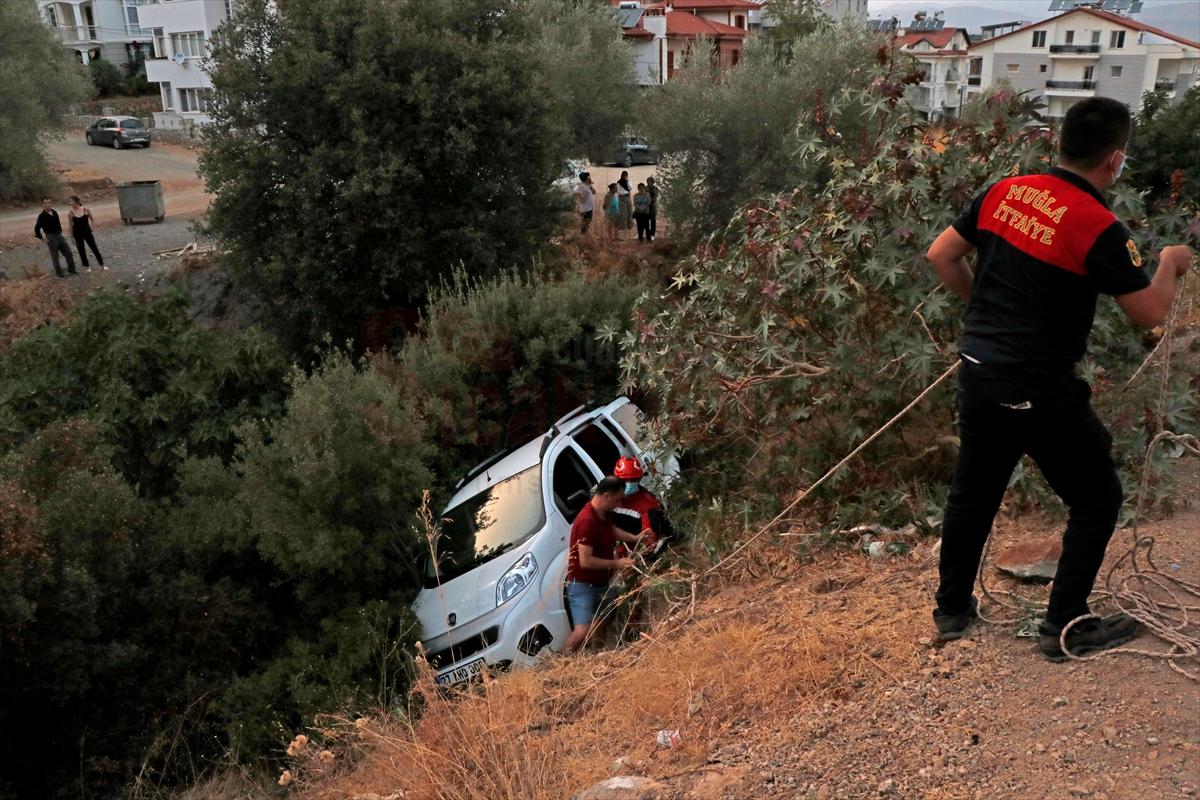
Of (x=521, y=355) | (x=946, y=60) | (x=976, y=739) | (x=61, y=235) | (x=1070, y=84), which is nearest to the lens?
(x=976, y=739)

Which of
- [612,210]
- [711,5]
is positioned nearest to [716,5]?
[711,5]

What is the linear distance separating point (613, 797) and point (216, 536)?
18.6 ft

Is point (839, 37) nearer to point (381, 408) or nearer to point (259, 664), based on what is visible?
point (381, 408)

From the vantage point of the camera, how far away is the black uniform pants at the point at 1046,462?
328 centimetres

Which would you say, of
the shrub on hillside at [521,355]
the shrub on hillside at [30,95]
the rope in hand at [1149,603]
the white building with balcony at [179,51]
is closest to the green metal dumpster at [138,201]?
the shrub on hillside at [30,95]

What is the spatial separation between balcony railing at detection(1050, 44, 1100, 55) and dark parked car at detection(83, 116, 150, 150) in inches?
2632

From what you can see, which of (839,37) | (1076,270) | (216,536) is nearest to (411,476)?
(216,536)

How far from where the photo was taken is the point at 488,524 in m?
7.65

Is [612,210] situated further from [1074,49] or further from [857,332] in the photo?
[1074,49]

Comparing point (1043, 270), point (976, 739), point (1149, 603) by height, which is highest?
point (1043, 270)

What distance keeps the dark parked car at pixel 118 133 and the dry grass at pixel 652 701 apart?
41.9 m

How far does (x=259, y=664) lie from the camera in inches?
303

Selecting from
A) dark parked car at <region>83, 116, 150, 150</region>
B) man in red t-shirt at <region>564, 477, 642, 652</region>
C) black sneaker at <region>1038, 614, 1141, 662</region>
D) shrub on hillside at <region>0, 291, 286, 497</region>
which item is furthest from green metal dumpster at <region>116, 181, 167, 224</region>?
black sneaker at <region>1038, 614, 1141, 662</region>

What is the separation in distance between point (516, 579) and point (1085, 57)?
82.7m
